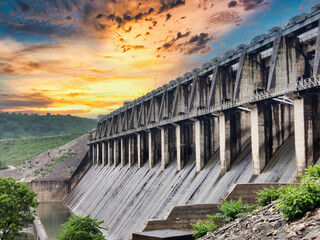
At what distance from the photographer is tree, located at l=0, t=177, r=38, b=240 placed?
48562 millimetres

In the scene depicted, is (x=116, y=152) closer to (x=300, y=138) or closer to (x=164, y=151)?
(x=164, y=151)

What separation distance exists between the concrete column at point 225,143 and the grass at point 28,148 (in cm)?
13158

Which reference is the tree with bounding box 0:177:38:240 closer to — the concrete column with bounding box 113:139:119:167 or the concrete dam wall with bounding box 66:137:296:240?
the concrete dam wall with bounding box 66:137:296:240

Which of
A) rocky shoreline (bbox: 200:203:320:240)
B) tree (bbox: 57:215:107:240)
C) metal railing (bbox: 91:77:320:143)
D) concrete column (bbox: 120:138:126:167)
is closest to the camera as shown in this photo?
rocky shoreline (bbox: 200:203:320:240)

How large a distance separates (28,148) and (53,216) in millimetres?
101927

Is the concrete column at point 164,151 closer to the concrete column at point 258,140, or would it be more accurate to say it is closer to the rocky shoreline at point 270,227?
the concrete column at point 258,140

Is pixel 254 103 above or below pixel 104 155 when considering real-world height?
above

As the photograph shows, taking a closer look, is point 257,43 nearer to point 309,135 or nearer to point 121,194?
point 309,135

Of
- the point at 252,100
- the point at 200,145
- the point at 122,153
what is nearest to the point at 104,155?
the point at 122,153

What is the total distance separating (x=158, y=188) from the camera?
5947cm

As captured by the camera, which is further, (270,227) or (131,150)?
(131,150)

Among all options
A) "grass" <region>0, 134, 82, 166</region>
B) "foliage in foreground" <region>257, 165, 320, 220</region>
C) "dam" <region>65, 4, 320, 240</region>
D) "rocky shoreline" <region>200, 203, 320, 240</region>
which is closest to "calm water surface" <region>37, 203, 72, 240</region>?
"dam" <region>65, 4, 320, 240</region>

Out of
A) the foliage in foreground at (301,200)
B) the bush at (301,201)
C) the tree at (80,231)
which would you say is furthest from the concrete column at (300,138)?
the tree at (80,231)

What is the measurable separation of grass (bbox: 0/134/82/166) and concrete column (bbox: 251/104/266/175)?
455 ft
